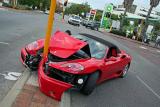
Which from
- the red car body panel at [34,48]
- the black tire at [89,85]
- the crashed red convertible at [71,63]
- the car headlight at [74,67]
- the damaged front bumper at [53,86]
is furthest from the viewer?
the red car body panel at [34,48]

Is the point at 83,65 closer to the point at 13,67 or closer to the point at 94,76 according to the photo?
the point at 94,76

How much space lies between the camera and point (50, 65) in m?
6.59

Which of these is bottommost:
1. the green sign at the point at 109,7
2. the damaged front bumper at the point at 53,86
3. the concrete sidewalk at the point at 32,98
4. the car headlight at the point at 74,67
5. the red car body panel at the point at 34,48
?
the green sign at the point at 109,7

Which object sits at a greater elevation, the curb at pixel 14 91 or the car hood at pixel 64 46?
the car hood at pixel 64 46

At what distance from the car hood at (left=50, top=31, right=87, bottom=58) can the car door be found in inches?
34.7

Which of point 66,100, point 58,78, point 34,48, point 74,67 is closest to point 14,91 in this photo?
point 58,78

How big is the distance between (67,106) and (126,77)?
15.7 ft

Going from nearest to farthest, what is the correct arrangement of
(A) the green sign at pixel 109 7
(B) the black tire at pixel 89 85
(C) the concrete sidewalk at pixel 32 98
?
(C) the concrete sidewalk at pixel 32 98 < (B) the black tire at pixel 89 85 < (A) the green sign at pixel 109 7

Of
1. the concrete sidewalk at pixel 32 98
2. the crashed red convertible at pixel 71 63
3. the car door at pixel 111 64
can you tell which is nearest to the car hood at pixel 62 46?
the crashed red convertible at pixel 71 63

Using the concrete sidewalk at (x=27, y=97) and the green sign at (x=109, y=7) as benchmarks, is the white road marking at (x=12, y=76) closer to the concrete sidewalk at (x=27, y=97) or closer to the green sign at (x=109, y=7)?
the concrete sidewalk at (x=27, y=97)

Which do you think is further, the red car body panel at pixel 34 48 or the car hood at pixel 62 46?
the red car body panel at pixel 34 48

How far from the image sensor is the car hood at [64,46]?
23.4 ft

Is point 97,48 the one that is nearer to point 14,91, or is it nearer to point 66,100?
point 66,100

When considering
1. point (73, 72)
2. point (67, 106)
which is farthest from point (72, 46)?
point (67, 106)
